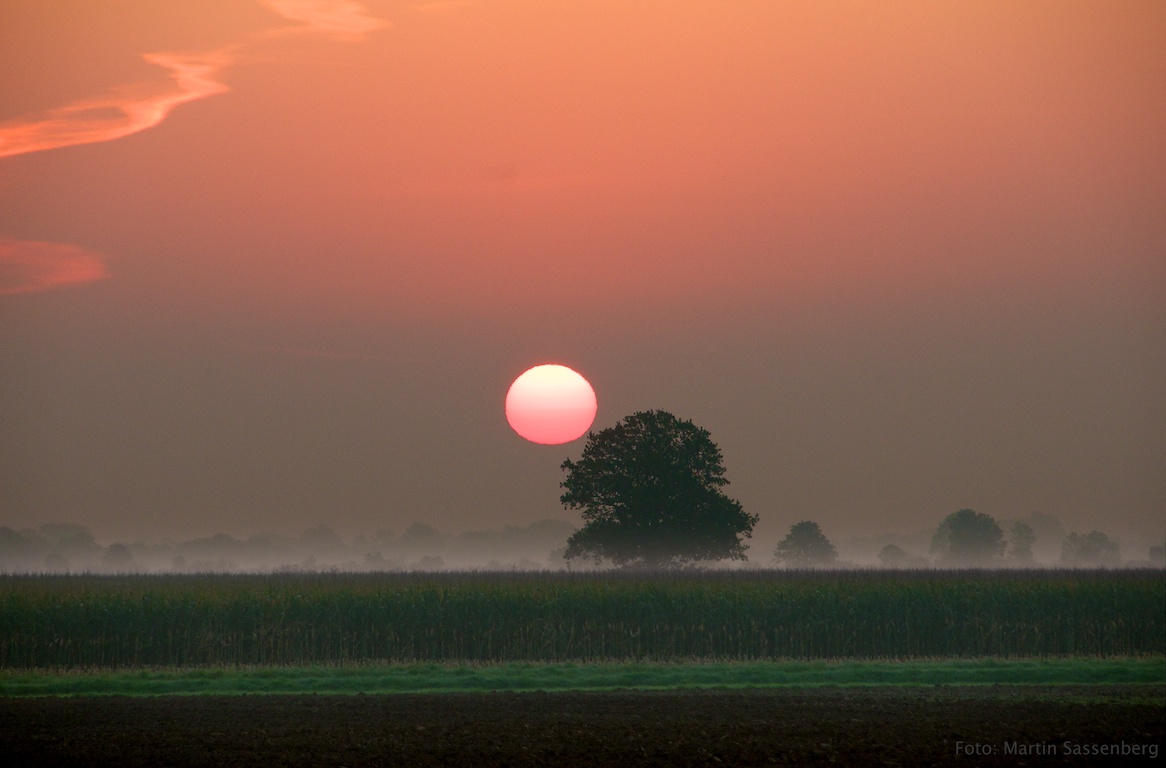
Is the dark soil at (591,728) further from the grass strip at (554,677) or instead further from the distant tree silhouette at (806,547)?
the distant tree silhouette at (806,547)

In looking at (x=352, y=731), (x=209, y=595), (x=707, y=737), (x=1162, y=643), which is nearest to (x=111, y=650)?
(x=209, y=595)

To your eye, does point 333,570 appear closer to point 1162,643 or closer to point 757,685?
point 757,685

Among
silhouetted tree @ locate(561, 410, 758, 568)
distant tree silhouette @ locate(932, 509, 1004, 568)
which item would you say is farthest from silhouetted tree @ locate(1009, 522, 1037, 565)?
silhouetted tree @ locate(561, 410, 758, 568)

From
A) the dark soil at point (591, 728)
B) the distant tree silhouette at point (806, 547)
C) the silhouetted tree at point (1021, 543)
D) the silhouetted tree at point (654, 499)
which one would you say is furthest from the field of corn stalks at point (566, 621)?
the silhouetted tree at point (1021, 543)

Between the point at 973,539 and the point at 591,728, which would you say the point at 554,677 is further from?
the point at 973,539

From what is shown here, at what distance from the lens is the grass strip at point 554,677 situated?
93.1 ft

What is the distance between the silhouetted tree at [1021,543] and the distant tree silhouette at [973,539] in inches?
1367

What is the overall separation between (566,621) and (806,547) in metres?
99.7

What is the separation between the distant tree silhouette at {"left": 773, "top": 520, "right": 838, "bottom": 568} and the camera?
425 feet

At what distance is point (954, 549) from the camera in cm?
14712

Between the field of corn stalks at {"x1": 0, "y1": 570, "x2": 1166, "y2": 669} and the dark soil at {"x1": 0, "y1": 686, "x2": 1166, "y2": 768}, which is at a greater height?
the field of corn stalks at {"x1": 0, "y1": 570, "x2": 1166, "y2": 669}

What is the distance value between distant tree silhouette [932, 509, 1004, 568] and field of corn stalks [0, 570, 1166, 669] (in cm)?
10867

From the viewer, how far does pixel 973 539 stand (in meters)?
146

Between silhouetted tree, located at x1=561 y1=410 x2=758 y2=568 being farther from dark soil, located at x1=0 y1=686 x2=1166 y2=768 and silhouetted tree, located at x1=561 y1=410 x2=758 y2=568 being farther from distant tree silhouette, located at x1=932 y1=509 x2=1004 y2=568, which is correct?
distant tree silhouette, located at x1=932 y1=509 x2=1004 y2=568
